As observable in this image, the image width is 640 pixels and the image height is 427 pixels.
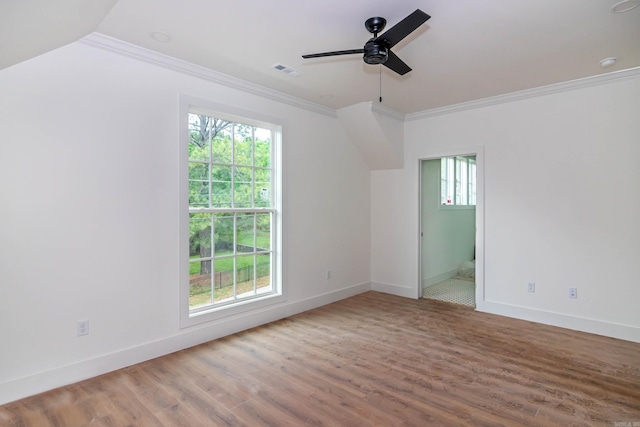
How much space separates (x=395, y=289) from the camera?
17.2 feet

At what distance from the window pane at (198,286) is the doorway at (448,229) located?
3.16m

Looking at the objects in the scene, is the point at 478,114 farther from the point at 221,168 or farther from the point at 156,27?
the point at 156,27

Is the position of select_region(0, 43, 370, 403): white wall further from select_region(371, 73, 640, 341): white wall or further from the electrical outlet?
select_region(371, 73, 640, 341): white wall

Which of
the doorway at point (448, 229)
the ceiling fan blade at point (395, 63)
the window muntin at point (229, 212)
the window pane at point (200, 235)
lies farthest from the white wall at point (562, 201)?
the window pane at point (200, 235)

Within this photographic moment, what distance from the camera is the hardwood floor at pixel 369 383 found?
217 centimetres

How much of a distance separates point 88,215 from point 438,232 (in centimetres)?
506

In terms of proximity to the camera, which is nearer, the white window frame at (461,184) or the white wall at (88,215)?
the white wall at (88,215)

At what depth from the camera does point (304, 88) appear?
12.7 ft

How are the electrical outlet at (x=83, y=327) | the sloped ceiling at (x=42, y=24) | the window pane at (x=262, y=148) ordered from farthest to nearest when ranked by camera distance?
the window pane at (x=262, y=148)
the electrical outlet at (x=83, y=327)
the sloped ceiling at (x=42, y=24)

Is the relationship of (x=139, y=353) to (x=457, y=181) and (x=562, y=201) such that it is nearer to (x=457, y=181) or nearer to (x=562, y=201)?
(x=562, y=201)

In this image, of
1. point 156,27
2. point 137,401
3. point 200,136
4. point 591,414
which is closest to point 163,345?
point 137,401

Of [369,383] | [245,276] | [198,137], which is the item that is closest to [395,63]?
[198,137]

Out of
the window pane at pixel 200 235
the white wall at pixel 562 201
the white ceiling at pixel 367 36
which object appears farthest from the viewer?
the white wall at pixel 562 201

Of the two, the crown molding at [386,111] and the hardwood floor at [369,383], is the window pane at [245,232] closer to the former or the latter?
the hardwood floor at [369,383]
